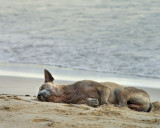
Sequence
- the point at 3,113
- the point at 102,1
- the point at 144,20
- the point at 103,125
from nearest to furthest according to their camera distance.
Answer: the point at 103,125
the point at 3,113
the point at 144,20
the point at 102,1

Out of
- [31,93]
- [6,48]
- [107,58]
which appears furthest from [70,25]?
[31,93]

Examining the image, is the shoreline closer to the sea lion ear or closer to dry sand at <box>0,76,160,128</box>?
the sea lion ear

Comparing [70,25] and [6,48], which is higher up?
[70,25]

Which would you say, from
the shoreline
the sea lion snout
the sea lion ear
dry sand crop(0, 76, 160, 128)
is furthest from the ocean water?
dry sand crop(0, 76, 160, 128)

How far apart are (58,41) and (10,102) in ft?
30.8

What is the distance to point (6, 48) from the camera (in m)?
14.5

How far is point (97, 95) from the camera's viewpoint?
7.30 meters

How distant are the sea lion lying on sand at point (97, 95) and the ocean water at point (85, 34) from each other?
3.91 meters

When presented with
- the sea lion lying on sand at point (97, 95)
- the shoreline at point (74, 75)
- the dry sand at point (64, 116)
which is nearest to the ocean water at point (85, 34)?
the shoreline at point (74, 75)

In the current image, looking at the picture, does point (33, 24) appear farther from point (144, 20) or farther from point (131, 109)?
point (131, 109)

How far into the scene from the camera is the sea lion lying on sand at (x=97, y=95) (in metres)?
7.19

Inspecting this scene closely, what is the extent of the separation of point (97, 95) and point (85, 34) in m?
9.63

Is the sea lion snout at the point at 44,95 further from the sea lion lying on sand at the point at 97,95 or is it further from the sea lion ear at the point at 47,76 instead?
the sea lion ear at the point at 47,76

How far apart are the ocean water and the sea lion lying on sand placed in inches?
154
